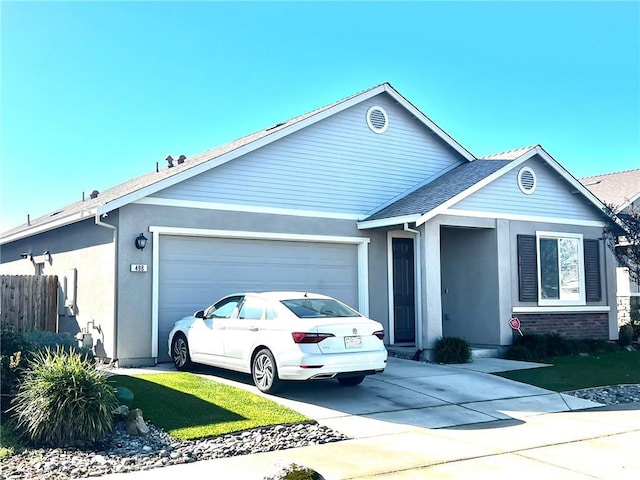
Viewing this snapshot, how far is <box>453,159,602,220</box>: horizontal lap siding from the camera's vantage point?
1502 cm

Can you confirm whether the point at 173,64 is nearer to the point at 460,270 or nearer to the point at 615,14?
the point at 460,270

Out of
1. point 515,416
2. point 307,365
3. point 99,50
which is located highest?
point 99,50

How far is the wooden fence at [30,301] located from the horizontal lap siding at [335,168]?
431cm

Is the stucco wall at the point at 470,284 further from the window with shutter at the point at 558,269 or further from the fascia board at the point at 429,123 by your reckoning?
the fascia board at the point at 429,123

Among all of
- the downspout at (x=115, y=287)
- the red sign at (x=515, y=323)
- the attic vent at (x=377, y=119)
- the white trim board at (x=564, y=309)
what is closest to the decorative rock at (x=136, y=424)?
the downspout at (x=115, y=287)

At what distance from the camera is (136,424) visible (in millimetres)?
7910

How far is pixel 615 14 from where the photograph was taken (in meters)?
13.6

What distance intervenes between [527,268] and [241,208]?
6.85 m

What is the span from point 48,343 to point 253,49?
7.60 metres

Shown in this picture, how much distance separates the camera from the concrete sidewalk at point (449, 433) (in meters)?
6.71

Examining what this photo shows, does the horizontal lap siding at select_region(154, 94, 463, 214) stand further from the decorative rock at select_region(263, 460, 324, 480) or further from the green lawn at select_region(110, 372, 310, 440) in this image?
the decorative rock at select_region(263, 460, 324, 480)

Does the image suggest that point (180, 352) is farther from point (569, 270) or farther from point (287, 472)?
point (569, 270)

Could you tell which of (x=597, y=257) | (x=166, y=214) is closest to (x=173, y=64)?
(x=166, y=214)

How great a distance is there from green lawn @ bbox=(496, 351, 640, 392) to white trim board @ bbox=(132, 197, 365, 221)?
17.0 ft
